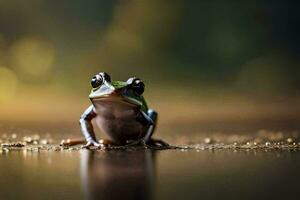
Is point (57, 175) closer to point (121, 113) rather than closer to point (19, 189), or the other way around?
point (19, 189)

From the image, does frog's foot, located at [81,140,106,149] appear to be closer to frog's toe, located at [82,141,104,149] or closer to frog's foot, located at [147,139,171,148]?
frog's toe, located at [82,141,104,149]

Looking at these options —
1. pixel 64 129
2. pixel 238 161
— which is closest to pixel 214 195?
pixel 238 161

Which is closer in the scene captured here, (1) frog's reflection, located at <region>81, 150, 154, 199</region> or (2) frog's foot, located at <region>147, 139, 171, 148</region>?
(1) frog's reflection, located at <region>81, 150, 154, 199</region>

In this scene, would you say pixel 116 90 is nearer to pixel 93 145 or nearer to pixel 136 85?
pixel 136 85

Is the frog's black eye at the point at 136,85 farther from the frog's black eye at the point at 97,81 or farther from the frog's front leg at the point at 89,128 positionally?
the frog's front leg at the point at 89,128

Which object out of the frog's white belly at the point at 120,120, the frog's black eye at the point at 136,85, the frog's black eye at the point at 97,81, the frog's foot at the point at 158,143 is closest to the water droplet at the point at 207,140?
the frog's foot at the point at 158,143

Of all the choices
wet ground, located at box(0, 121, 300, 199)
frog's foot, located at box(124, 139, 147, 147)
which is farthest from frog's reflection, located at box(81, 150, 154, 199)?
frog's foot, located at box(124, 139, 147, 147)

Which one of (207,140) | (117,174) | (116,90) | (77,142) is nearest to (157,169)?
(117,174)
